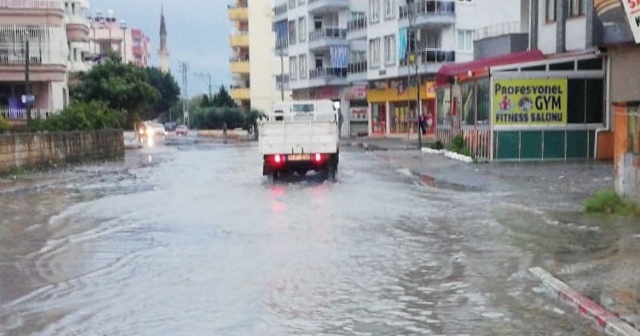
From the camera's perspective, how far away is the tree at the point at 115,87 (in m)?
65.3

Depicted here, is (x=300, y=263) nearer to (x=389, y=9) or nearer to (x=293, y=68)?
(x=389, y=9)

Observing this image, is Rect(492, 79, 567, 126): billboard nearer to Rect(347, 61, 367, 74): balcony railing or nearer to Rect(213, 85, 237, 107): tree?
Rect(347, 61, 367, 74): balcony railing

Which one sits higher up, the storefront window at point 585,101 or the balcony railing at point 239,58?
the balcony railing at point 239,58

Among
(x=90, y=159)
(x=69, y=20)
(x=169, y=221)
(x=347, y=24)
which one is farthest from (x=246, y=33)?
(x=169, y=221)

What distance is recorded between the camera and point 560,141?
32156 mm

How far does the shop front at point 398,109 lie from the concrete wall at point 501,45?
17034 mm

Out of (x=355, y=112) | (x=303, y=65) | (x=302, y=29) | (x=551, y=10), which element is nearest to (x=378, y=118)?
(x=355, y=112)

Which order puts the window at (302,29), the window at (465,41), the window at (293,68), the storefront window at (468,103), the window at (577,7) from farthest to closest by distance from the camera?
the window at (293,68) → the window at (302,29) → the window at (465,41) → the storefront window at (468,103) → the window at (577,7)

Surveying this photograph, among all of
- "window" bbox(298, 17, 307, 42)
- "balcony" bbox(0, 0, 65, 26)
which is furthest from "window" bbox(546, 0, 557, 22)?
"window" bbox(298, 17, 307, 42)

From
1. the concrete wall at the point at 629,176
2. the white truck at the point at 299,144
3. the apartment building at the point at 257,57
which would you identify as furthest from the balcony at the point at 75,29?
the concrete wall at the point at 629,176

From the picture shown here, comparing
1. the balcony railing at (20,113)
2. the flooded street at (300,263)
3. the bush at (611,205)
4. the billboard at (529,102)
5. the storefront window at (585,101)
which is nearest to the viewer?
the flooded street at (300,263)

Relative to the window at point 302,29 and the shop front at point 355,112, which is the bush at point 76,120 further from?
the window at point 302,29

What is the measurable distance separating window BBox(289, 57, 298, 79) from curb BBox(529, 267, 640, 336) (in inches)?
2941

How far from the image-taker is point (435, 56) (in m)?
61.2
